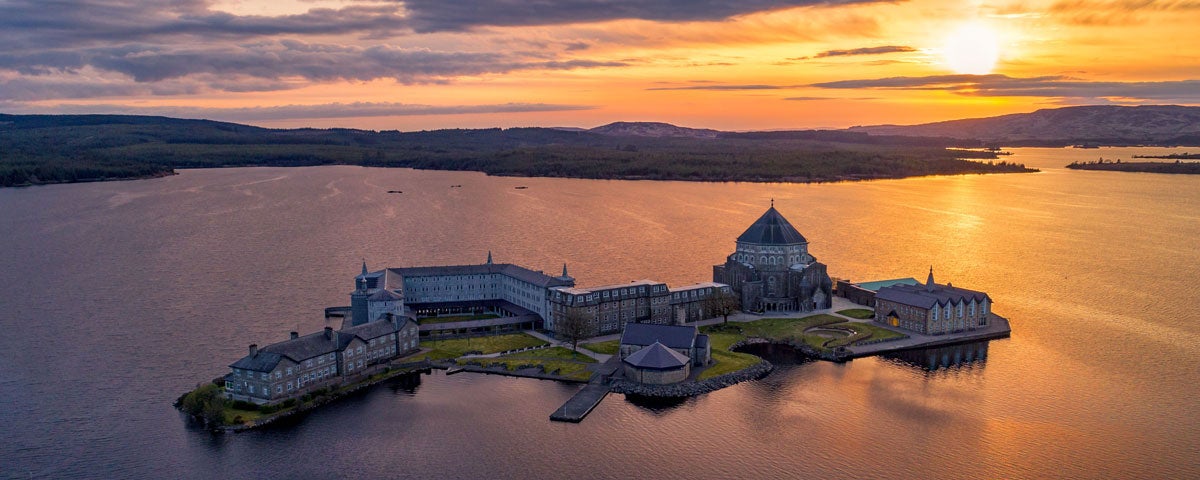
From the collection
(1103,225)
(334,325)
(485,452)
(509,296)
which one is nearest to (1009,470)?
(485,452)

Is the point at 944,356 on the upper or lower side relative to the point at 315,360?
lower

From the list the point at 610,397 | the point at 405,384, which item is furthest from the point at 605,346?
the point at 405,384

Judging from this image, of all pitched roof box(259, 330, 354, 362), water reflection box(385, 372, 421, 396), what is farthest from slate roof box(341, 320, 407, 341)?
water reflection box(385, 372, 421, 396)

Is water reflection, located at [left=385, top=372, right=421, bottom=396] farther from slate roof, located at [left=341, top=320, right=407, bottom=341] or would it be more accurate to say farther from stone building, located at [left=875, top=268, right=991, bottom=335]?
stone building, located at [left=875, top=268, right=991, bottom=335]

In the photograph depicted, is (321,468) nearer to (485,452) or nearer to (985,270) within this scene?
(485,452)

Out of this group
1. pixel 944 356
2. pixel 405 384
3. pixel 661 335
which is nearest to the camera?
pixel 405 384

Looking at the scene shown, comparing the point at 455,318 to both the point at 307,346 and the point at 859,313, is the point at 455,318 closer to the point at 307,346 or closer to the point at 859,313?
the point at 307,346

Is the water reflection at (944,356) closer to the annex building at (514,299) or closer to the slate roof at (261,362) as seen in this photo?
the annex building at (514,299)
